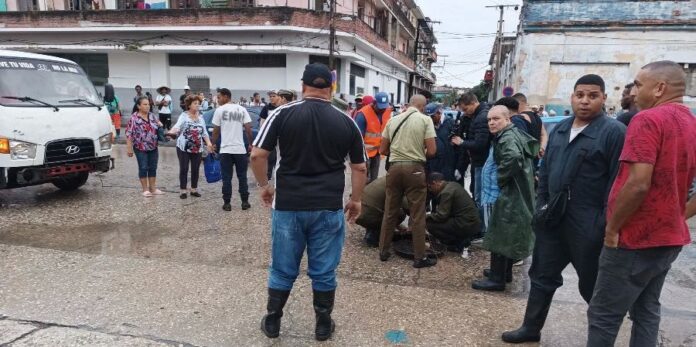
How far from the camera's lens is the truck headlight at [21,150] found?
5988mm

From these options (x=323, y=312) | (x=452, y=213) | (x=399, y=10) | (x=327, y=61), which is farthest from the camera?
(x=399, y=10)

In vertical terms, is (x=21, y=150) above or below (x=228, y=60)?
below

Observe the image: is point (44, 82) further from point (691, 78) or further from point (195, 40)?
point (691, 78)

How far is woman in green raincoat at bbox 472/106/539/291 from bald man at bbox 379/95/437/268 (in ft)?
2.53

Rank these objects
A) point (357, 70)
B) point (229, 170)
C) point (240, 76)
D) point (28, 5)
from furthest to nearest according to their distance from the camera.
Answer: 1. point (357, 70)
2. point (28, 5)
3. point (240, 76)
4. point (229, 170)

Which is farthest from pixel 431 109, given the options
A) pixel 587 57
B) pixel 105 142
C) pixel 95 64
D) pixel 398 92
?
pixel 398 92

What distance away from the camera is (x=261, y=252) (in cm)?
501

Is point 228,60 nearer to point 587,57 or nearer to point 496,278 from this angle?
point 587,57

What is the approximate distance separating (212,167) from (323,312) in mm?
4679

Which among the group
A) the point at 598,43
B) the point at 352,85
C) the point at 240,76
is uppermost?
the point at 598,43

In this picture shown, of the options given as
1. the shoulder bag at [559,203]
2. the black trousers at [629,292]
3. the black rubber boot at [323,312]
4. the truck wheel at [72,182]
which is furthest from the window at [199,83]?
the black trousers at [629,292]

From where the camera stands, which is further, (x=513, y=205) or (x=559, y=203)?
(x=513, y=205)

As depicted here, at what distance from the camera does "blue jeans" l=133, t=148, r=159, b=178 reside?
23.3ft

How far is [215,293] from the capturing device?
387 centimetres
